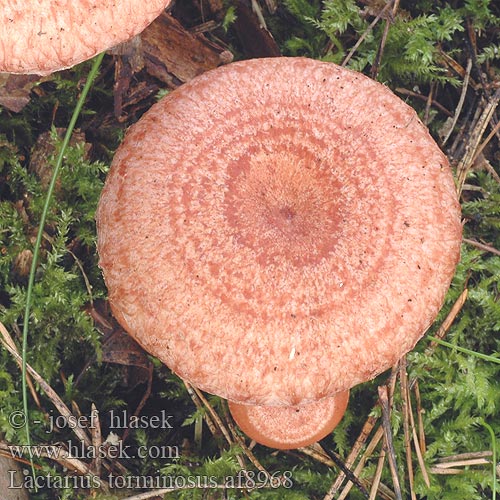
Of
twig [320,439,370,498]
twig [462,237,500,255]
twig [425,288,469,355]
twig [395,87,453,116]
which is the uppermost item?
twig [395,87,453,116]

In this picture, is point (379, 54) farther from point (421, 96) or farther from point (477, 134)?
point (477, 134)

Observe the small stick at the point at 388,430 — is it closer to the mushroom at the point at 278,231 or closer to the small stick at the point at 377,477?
the small stick at the point at 377,477

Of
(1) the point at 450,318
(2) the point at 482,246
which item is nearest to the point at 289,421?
(1) the point at 450,318

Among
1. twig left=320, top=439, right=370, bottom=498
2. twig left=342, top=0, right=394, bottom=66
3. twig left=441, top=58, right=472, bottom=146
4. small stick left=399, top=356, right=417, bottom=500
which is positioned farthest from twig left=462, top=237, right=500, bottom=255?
twig left=320, top=439, right=370, bottom=498

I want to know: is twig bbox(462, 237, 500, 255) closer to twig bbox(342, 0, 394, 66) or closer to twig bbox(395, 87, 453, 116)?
twig bbox(395, 87, 453, 116)

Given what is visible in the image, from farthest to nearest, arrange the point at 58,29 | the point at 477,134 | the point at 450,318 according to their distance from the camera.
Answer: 1. the point at 477,134
2. the point at 450,318
3. the point at 58,29

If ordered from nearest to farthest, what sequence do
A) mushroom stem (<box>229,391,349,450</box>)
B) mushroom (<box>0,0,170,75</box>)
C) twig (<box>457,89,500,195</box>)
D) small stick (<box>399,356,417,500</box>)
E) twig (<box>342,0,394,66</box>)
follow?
1. mushroom (<box>0,0,170,75</box>)
2. mushroom stem (<box>229,391,349,450</box>)
3. small stick (<box>399,356,417,500</box>)
4. twig (<box>342,0,394,66</box>)
5. twig (<box>457,89,500,195</box>)
